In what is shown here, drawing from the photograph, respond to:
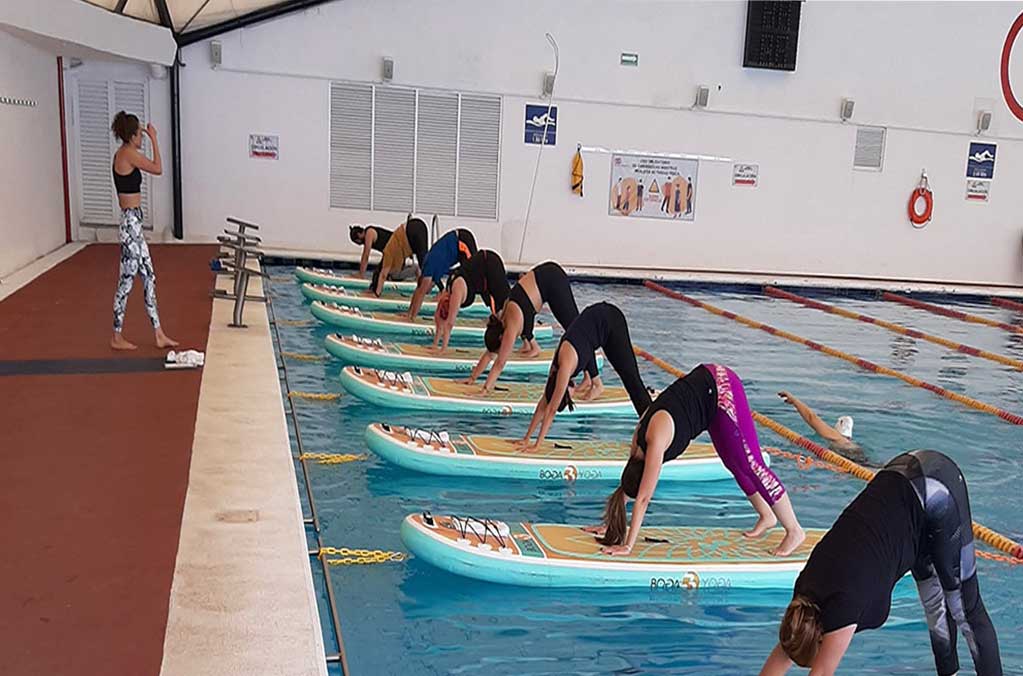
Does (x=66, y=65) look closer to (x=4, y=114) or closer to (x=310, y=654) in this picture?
(x=4, y=114)

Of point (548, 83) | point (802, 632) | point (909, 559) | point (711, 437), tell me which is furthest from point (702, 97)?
point (802, 632)

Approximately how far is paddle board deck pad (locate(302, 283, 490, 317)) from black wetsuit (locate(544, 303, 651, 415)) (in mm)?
4928

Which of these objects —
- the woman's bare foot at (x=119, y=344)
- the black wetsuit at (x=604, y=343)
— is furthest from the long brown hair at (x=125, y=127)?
the black wetsuit at (x=604, y=343)

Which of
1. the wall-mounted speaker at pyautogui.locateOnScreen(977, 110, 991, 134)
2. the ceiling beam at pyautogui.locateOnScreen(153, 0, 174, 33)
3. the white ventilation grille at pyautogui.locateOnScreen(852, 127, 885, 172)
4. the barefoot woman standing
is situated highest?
the ceiling beam at pyautogui.locateOnScreen(153, 0, 174, 33)

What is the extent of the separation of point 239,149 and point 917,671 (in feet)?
42.1

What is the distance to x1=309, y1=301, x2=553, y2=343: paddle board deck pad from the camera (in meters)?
9.82

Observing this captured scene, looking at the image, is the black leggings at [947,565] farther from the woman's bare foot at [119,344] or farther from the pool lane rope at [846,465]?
the woman's bare foot at [119,344]

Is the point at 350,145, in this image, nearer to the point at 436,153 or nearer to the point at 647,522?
the point at 436,153

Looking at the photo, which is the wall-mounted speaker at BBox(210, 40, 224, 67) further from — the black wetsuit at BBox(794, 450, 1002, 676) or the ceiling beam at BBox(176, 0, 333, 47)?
the black wetsuit at BBox(794, 450, 1002, 676)

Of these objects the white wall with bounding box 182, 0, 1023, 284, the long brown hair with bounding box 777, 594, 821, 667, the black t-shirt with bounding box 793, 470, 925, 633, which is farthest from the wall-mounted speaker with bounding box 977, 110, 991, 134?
the long brown hair with bounding box 777, 594, 821, 667

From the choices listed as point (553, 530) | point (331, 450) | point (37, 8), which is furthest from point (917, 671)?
point (37, 8)

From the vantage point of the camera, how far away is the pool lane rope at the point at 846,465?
203 inches

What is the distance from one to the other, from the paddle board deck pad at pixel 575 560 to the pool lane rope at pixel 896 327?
22.8 feet

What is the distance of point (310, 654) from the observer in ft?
10.5
